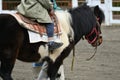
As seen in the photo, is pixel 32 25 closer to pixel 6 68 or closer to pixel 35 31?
pixel 35 31

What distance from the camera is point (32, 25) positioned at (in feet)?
22.5

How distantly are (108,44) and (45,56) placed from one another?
7.00m

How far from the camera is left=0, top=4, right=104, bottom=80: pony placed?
6.61m

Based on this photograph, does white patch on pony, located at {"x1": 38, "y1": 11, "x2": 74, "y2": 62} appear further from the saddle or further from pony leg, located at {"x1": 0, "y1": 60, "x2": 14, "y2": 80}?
pony leg, located at {"x1": 0, "y1": 60, "x2": 14, "y2": 80}

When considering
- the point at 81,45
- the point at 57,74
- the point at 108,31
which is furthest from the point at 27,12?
the point at 108,31

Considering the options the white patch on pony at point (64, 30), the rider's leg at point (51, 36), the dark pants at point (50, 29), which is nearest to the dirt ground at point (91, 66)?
the white patch on pony at point (64, 30)

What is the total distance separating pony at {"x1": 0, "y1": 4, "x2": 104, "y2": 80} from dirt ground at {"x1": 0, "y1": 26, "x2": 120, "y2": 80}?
154cm

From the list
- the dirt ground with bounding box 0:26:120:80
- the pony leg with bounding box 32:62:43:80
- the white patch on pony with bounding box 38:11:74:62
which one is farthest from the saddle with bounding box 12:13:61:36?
the dirt ground with bounding box 0:26:120:80

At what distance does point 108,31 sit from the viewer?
16.7 m

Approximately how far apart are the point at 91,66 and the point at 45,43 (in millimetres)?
3568

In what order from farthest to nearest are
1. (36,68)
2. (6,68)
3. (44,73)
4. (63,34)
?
(36,68) → (44,73) → (63,34) → (6,68)

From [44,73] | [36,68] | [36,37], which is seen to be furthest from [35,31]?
[36,68]

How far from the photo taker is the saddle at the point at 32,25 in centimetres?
674

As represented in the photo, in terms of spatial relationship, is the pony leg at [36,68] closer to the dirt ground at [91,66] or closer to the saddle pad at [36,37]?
the dirt ground at [91,66]
